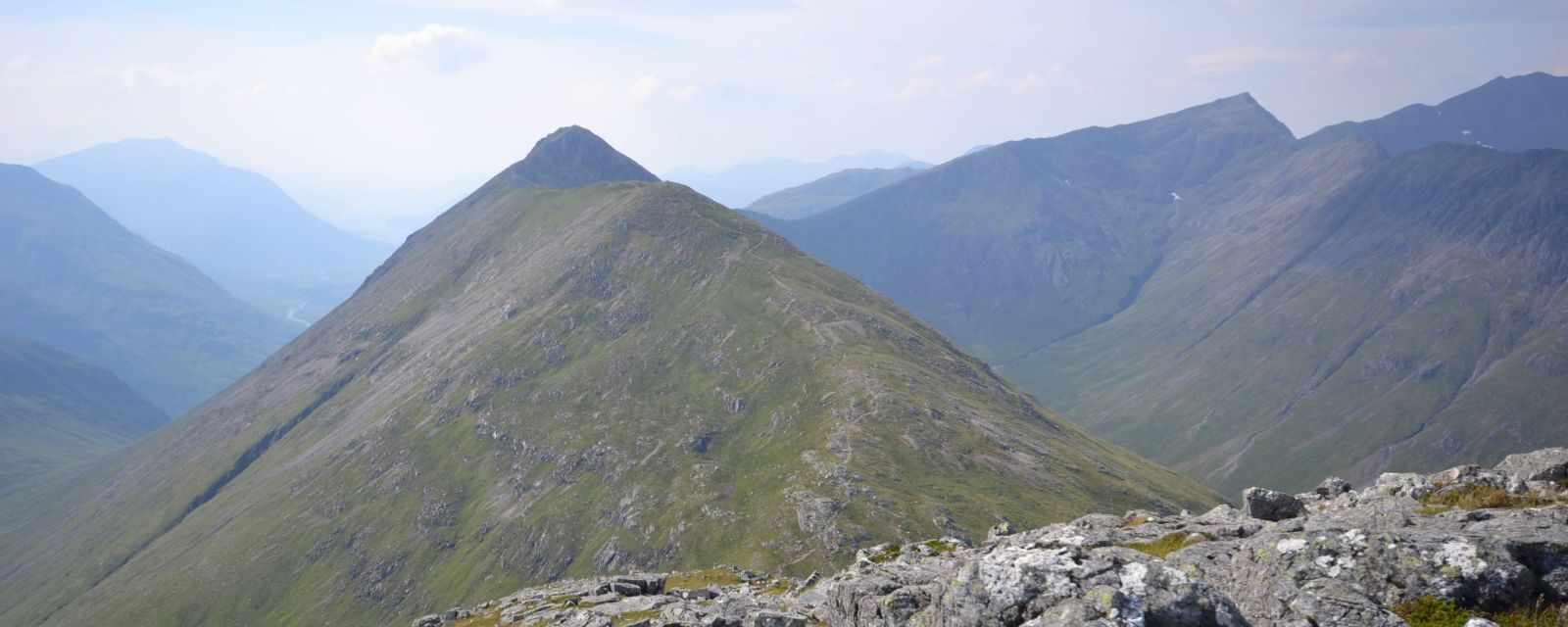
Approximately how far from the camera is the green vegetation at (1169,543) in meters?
36.0

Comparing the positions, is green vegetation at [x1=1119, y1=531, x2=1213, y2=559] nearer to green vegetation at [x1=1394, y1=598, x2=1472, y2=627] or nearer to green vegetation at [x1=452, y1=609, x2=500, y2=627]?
green vegetation at [x1=1394, y1=598, x2=1472, y2=627]

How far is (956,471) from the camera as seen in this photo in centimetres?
18762

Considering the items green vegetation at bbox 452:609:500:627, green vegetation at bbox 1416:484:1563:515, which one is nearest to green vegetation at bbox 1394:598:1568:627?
green vegetation at bbox 1416:484:1563:515

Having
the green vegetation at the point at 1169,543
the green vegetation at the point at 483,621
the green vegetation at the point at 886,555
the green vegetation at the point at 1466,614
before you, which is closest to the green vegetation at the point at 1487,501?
the green vegetation at the point at 1169,543

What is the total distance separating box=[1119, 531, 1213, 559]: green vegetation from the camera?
36.0 metres

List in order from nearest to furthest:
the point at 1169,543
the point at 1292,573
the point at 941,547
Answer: the point at 1292,573 → the point at 1169,543 → the point at 941,547

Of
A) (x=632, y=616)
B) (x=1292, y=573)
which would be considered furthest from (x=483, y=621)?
(x=1292, y=573)

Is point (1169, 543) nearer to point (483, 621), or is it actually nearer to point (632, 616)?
point (632, 616)

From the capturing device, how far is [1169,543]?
3766 centimetres

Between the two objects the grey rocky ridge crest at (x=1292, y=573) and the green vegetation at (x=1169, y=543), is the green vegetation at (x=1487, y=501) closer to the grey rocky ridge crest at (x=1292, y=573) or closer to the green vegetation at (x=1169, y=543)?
the grey rocky ridge crest at (x=1292, y=573)

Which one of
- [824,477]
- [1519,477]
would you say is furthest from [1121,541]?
[824,477]

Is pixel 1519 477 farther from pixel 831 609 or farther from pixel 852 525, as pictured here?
pixel 852 525

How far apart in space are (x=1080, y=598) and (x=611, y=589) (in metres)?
51.2

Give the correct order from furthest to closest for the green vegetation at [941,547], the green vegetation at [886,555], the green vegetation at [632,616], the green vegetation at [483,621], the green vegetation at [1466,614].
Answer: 1. the green vegetation at [483,621]
2. the green vegetation at [941,547]
3. the green vegetation at [886,555]
4. the green vegetation at [632,616]
5. the green vegetation at [1466,614]
